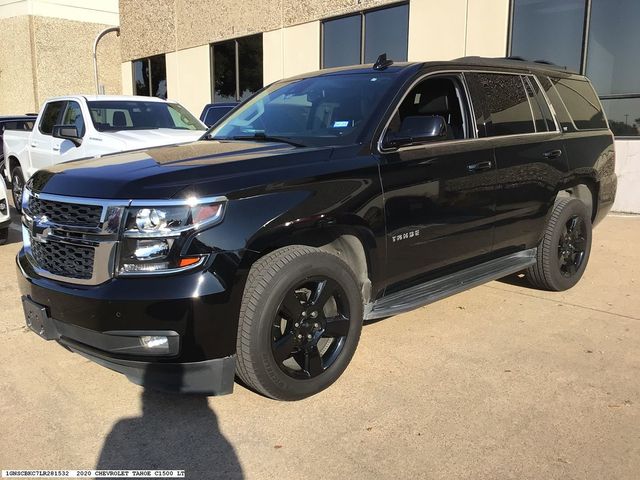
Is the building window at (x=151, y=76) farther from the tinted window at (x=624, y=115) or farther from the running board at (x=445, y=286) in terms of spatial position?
the running board at (x=445, y=286)

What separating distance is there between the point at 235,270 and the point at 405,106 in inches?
80.1

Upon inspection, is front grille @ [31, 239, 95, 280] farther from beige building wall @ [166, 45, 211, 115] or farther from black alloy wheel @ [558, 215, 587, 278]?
beige building wall @ [166, 45, 211, 115]

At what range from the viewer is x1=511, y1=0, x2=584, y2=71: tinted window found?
945 cm

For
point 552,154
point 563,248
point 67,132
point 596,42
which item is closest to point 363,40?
point 596,42

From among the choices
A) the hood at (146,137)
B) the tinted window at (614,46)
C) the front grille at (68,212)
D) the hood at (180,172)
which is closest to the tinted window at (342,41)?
the tinted window at (614,46)

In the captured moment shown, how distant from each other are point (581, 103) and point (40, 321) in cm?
495

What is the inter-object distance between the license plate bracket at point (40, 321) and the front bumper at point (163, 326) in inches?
5.8

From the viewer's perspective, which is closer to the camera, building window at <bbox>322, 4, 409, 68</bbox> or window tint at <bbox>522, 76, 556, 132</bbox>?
window tint at <bbox>522, 76, 556, 132</bbox>

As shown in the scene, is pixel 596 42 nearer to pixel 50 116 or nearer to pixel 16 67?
pixel 50 116

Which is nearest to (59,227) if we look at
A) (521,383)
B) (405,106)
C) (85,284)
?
(85,284)

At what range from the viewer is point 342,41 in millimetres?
12680

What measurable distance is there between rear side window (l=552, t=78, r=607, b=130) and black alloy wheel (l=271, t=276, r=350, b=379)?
3.30 metres

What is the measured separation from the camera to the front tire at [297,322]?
9.57 ft

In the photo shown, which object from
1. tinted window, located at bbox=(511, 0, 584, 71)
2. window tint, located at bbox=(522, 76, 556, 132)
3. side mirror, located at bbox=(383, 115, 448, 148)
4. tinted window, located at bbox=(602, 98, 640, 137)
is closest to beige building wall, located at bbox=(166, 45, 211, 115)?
tinted window, located at bbox=(511, 0, 584, 71)
